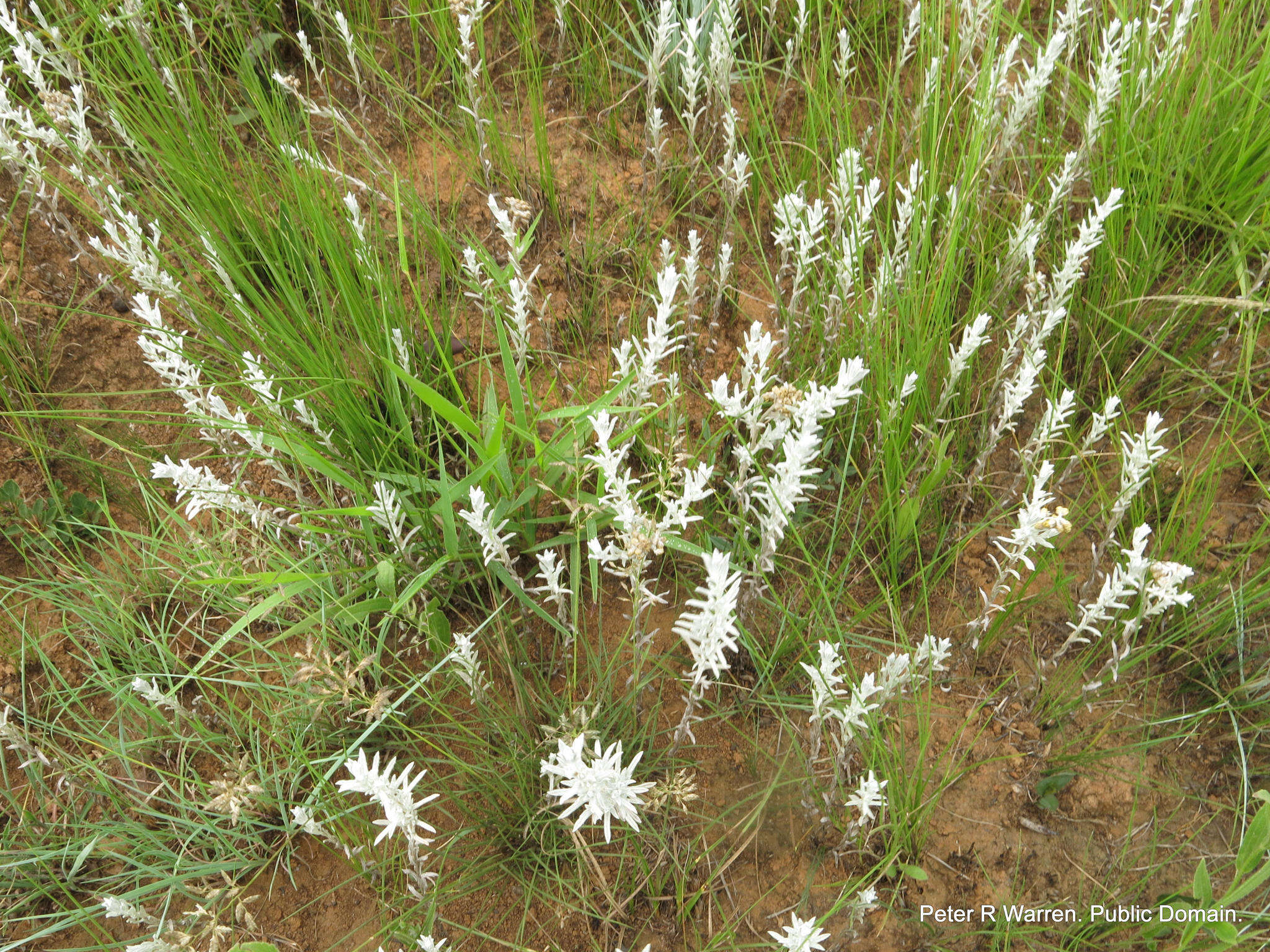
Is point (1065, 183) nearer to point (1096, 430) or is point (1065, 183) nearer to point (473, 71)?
A: point (1096, 430)

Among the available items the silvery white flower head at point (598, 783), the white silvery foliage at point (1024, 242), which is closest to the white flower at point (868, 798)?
the silvery white flower head at point (598, 783)

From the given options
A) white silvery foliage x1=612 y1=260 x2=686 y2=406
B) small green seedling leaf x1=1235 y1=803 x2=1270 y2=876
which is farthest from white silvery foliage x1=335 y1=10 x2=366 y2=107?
small green seedling leaf x1=1235 y1=803 x2=1270 y2=876

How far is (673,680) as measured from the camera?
198cm

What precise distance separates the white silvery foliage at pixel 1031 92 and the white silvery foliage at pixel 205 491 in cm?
231

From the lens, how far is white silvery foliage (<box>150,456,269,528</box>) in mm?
1816

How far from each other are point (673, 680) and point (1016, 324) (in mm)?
1259

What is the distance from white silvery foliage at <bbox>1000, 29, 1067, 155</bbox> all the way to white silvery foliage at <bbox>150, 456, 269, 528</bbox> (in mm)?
2307

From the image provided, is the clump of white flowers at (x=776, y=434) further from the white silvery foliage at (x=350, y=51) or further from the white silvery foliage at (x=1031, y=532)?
the white silvery foliage at (x=350, y=51)

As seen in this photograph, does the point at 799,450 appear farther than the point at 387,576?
No

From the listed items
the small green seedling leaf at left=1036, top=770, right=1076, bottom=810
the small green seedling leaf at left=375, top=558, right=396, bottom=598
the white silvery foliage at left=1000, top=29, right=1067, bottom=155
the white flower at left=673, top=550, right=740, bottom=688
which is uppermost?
the white silvery foliage at left=1000, top=29, right=1067, bottom=155

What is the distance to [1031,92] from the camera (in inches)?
88.8

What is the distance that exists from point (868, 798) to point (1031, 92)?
6.50 feet

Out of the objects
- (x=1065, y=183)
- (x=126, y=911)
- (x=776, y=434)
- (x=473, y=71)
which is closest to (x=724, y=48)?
(x=473, y=71)

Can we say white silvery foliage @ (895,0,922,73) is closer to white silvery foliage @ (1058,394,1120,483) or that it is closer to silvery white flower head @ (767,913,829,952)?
white silvery foliage @ (1058,394,1120,483)
